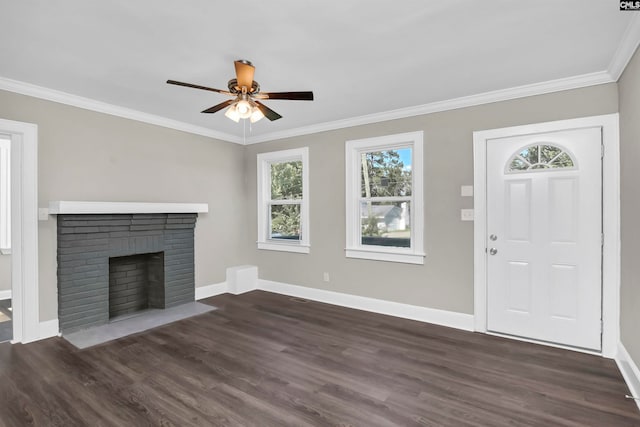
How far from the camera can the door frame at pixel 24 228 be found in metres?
3.21

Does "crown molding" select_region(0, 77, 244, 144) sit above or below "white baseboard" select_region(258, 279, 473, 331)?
above

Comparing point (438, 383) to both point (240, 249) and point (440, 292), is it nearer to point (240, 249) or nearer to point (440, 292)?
point (440, 292)

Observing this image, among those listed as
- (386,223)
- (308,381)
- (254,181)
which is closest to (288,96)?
(308,381)

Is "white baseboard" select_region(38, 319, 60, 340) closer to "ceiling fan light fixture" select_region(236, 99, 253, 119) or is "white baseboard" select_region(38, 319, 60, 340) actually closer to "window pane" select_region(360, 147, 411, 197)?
"ceiling fan light fixture" select_region(236, 99, 253, 119)

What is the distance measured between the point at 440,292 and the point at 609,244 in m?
1.57

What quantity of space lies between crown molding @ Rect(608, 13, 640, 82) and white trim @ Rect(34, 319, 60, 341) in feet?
17.6

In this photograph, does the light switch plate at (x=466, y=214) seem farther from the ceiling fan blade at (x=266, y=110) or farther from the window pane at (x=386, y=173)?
the ceiling fan blade at (x=266, y=110)

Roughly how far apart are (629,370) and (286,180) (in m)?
4.28

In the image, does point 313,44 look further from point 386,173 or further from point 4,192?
point 4,192

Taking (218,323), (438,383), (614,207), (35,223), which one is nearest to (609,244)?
(614,207)

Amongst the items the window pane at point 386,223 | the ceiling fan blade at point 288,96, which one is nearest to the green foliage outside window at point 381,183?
the window pane at point 386,223

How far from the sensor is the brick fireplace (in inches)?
138

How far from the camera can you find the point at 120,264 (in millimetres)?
4242

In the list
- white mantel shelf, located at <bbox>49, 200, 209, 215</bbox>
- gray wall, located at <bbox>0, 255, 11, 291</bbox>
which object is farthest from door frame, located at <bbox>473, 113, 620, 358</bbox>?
gray wall, located at <bbox>0, 255, 11, 291</bbox>
